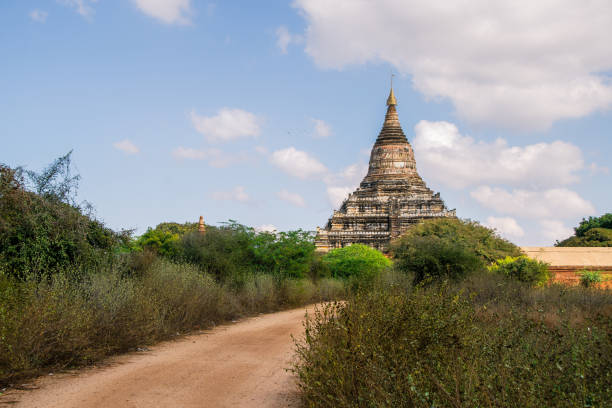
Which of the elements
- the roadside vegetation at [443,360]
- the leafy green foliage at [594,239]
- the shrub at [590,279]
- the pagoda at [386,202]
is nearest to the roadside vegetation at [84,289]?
the roadside vegetation at [443,360]

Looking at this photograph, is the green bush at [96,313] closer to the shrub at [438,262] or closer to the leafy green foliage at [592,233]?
the shrub at [438,262]

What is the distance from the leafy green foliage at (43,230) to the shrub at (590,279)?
19527 millimetres

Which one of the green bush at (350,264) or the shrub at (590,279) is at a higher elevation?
the green bush at (350,264)

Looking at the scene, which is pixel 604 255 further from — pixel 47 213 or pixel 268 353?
pixel 47 213

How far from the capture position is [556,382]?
4.80m

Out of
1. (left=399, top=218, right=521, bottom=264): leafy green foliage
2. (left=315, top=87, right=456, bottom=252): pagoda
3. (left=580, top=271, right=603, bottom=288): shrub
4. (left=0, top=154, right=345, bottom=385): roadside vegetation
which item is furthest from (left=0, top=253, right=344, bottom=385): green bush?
(left=315, top=87, right=456, bottom=252): pagoda

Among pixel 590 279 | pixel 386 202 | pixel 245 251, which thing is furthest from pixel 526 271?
pixel 386 202

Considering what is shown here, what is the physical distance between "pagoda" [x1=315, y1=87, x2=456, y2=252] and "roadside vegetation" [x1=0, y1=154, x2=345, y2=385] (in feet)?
106

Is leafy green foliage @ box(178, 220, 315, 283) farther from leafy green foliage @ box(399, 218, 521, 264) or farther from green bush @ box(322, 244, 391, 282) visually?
leafy green foliage @ box(399, 218, 521, 264)

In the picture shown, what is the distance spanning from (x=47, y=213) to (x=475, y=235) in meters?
22.7

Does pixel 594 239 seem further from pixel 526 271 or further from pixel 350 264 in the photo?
pixel 526 271

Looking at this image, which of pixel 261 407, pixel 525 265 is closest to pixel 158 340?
pixel 261 407

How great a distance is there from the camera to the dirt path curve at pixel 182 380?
263 inches

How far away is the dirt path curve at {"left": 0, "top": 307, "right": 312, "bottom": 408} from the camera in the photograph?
6691mm
